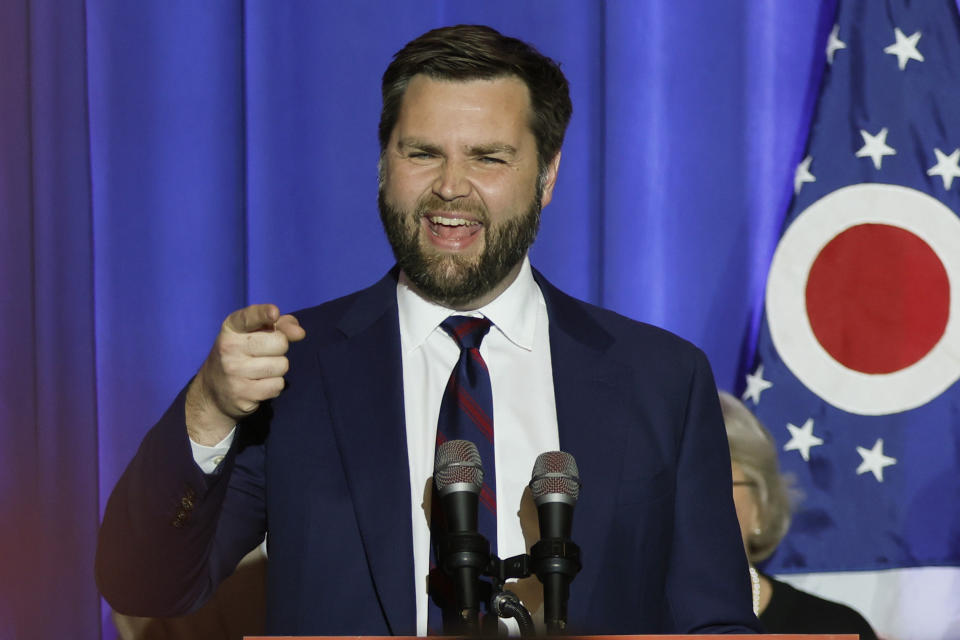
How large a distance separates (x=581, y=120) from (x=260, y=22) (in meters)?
0.78

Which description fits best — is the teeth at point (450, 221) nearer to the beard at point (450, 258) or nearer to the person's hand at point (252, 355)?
the beard at point (450, 258)

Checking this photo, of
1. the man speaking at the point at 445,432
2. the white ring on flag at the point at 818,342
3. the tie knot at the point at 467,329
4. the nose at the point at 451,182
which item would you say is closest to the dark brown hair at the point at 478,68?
the man speaking at the point at 445,432

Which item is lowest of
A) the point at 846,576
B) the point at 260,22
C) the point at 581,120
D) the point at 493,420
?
the point at 846,576

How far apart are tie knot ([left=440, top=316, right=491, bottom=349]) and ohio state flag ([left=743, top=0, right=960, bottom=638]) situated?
1209 mm

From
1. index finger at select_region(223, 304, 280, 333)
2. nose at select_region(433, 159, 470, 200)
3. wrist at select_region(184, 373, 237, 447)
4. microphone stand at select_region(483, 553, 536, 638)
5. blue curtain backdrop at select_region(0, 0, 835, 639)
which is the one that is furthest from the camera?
blue curtain backdrop at select_region(0, 0, 835, 639)

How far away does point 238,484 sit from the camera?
1.55m

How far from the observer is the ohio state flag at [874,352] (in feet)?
8.69

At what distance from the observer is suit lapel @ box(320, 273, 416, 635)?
4.66 ft

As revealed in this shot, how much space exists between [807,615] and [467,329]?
1.41 metres

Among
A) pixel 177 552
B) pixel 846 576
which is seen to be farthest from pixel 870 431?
pixel 177 552

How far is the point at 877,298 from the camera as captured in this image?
8.71 feet

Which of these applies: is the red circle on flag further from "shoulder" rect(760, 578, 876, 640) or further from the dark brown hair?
the dark brown hair

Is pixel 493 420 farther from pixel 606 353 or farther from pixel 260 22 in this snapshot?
pixel 260 22

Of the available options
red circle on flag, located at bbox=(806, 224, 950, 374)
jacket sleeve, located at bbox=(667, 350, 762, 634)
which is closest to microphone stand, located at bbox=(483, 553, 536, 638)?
jacket sleeve, located at bbox=(667, 350, 762, 634)
